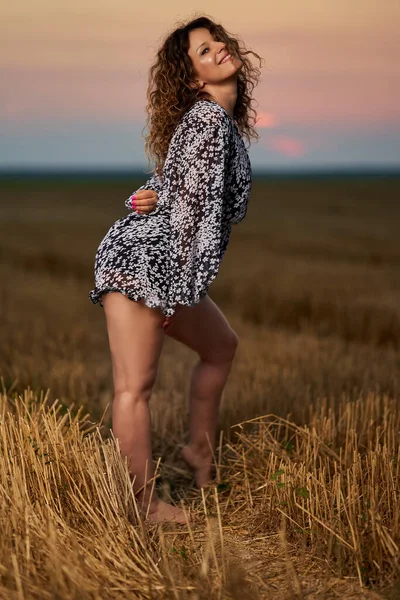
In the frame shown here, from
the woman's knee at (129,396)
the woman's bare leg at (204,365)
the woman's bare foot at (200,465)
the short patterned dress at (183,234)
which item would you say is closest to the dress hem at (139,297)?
the short patterned dress at (183,234)

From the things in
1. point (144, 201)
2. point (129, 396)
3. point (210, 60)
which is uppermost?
point (210, 60)

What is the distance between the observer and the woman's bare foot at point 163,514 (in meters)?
A: 3.23

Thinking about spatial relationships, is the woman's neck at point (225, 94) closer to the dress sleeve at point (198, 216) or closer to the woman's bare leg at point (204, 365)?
the dress sleeve at point (198, 216)

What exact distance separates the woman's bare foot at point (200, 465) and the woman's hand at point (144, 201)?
1.24 m

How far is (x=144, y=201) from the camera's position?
3174mm

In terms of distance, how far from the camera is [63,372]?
5988mm

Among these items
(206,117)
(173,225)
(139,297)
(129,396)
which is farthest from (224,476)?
(206,117)

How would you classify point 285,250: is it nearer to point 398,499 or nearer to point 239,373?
point 239,373

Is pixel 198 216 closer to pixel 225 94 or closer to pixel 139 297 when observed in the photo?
pixel 139 297

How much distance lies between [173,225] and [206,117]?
42cm

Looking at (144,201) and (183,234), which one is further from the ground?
(144,201)

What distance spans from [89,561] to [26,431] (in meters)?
0.80

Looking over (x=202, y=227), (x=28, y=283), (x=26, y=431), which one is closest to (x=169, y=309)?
(x=202, y=227)

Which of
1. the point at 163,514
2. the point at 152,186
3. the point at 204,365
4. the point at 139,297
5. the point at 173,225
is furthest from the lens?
the point at 204,365
